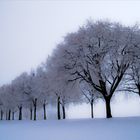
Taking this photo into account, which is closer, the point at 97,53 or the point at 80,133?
the point at 80,133

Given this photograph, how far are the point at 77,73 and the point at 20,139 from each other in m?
22.6

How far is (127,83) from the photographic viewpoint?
4234 centimetres

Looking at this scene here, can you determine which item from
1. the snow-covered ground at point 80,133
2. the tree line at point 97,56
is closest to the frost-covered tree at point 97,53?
the tree line at point 97,56

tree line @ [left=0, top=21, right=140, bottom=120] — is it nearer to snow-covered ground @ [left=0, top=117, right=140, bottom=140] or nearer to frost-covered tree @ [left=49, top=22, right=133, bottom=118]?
frost-covered tree @ [left=49, top=22, right=133, bottom=118]

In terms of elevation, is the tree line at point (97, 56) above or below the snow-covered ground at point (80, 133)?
above

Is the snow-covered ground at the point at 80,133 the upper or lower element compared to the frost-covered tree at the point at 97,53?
lower

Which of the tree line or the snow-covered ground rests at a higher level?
the tree line

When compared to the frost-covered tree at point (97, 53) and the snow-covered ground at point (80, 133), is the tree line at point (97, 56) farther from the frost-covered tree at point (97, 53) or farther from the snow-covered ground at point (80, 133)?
the snow-covered ground at point (80, 133)

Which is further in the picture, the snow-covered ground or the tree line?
the tree line

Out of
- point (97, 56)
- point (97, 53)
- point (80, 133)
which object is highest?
point (97, 53)

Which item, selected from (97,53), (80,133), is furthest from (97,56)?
(80,133)

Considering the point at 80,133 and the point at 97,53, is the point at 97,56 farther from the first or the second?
the point at 80,133

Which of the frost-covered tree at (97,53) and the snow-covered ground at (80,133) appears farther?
the frost-covered tree at (97,53)

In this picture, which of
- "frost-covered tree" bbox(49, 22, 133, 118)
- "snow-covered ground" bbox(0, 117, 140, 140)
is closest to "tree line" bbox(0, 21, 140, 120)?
"frost-covered tree" bbox(49, 22, 133, 118)
